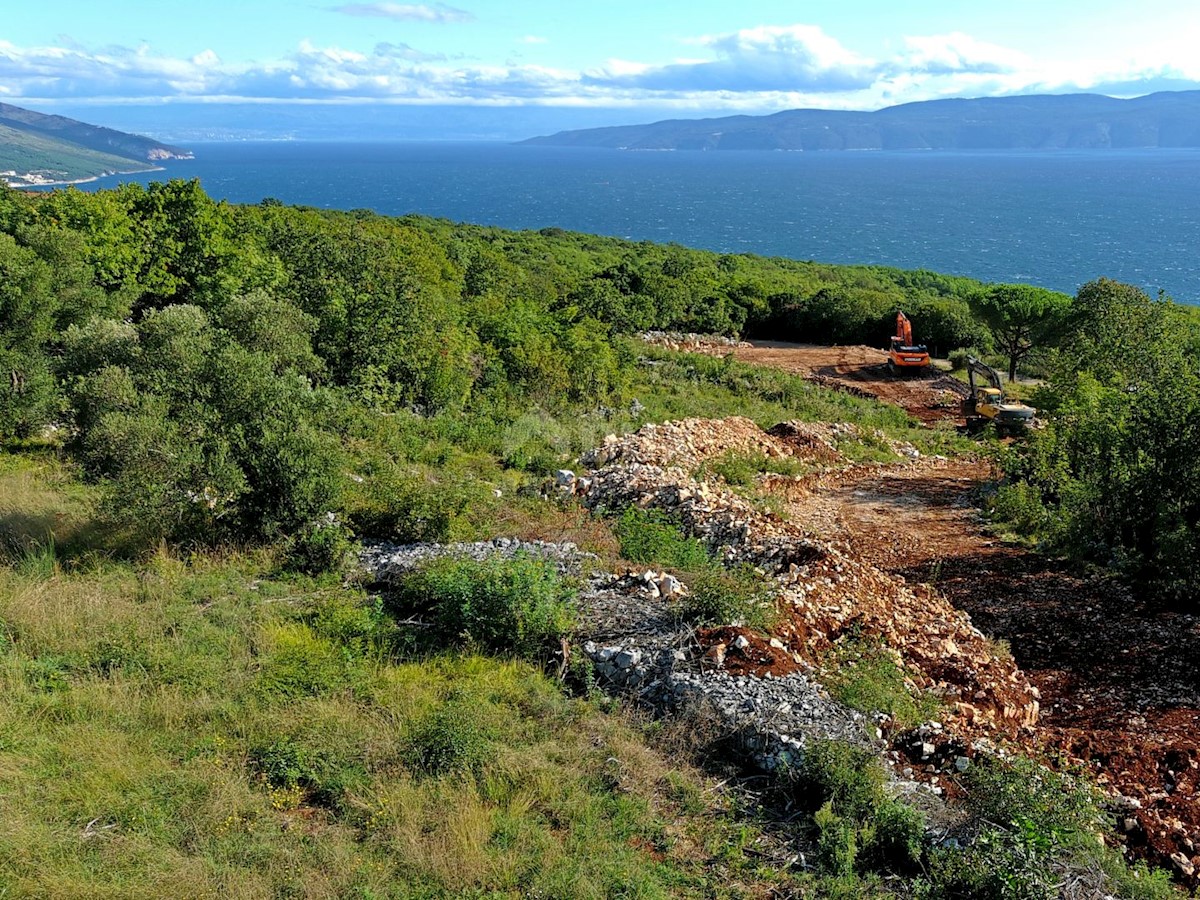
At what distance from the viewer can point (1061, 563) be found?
43.1 feet

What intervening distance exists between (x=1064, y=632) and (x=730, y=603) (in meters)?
4.99

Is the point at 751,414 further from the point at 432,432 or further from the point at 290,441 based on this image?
the point at 290,441

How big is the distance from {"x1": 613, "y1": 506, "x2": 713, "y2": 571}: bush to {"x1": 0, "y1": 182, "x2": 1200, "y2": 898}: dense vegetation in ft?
0.21

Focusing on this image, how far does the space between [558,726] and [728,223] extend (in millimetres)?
143631

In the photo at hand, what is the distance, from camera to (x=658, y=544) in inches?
493

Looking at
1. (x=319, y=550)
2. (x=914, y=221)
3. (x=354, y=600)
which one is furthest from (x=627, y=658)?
(x=914, y=221)

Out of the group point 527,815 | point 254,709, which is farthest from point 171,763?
point 527,815

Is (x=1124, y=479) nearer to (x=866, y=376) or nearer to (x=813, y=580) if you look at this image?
(x=813, y=580)

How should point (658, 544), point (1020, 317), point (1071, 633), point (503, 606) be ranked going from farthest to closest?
point (1020, 317)
point (658, 544)
point (1071, 633)
point (503, 606)

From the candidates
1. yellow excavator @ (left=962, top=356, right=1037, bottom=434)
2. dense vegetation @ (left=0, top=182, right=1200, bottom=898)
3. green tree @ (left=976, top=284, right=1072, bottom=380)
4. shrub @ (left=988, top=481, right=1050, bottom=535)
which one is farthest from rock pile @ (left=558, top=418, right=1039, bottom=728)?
green tree @ (left=976, top=284, right=1072, bottom=380)

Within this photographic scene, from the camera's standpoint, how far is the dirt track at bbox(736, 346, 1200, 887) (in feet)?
23.7

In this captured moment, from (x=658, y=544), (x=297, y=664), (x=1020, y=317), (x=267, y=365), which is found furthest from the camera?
(x=1020, y=317)

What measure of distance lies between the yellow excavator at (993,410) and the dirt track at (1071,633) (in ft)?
17.8

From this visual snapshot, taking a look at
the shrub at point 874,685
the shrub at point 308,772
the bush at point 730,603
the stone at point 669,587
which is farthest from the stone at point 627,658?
the shrub at point 308,772
